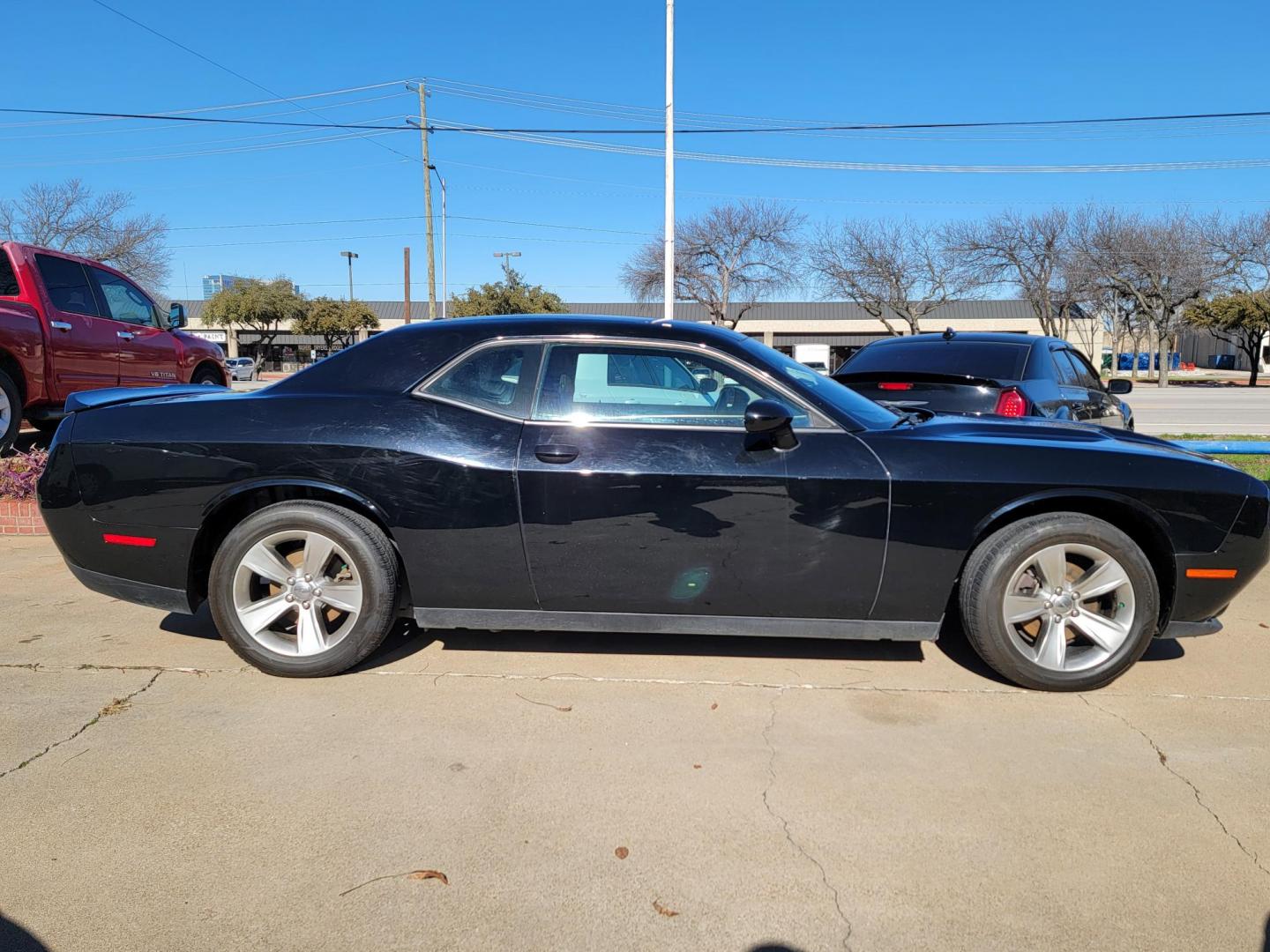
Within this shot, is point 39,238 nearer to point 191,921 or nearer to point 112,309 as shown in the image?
point 112,309

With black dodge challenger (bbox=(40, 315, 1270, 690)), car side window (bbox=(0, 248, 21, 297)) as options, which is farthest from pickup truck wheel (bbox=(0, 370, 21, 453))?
black dodge challenger (bbox=(40, 315, 1270, 690))

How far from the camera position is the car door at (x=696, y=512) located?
360 cm

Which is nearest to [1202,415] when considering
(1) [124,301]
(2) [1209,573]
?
(2) [1209,573]

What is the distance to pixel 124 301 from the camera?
8.90 metres

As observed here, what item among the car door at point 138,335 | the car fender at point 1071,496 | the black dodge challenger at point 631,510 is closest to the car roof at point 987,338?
the black dodge challenger at point 631,510

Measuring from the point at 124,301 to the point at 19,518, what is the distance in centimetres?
323

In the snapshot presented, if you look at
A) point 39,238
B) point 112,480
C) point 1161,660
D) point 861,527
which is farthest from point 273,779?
point 39,238

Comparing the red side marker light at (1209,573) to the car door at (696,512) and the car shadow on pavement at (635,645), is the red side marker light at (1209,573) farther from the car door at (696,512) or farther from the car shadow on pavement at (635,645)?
the car door at (696,512)

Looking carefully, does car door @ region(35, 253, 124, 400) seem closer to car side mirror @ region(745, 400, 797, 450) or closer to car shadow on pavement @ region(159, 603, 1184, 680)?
car shadow on pavement @ region(159, 603, 1184, 680)

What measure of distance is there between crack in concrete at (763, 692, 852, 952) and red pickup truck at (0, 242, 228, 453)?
6660 mm

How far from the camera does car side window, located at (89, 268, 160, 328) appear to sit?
340 inches

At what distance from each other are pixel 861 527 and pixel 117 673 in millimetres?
3318

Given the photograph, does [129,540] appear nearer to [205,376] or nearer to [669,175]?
[205,376]

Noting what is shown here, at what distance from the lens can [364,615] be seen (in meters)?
3.79
